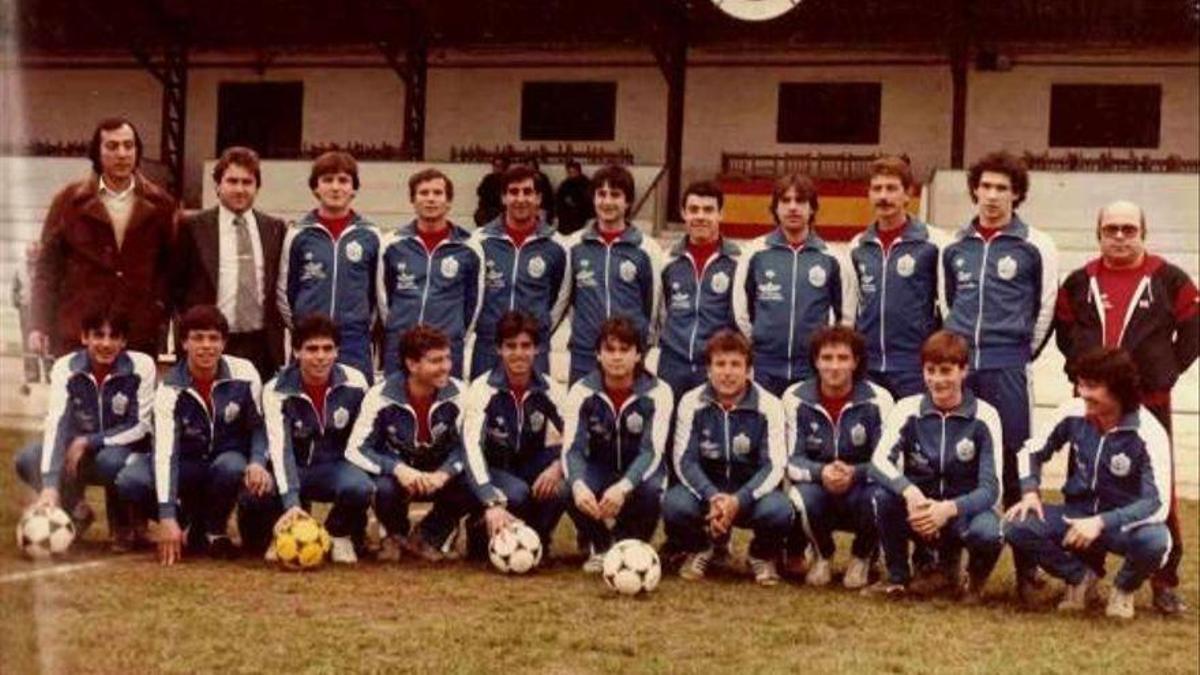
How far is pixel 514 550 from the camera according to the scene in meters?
4.70

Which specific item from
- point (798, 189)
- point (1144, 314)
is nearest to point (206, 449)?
point (798, 189)

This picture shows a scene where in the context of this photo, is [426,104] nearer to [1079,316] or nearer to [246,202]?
[246,202]

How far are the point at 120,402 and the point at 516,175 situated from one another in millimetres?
1632

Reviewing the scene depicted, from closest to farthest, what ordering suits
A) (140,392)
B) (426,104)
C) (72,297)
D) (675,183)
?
(72,297) → (140,392) → (426,104) → (675,183)

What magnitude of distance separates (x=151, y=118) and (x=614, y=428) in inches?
81.3

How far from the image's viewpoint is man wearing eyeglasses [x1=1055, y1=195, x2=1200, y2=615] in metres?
4.54

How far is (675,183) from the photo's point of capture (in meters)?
9.21

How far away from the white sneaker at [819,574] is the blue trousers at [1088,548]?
0.61 m

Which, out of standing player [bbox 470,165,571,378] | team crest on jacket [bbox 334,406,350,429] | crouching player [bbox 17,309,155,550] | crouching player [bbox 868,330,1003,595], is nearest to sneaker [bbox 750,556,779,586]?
crouching player [bbox 868,330,1003,595]

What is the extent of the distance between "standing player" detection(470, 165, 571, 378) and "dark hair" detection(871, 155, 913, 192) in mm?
1221

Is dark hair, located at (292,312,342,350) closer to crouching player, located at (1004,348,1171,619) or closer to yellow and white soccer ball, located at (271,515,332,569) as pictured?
yellow and white soccer ball, located at (271,515,332,569)

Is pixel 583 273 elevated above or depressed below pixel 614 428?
above

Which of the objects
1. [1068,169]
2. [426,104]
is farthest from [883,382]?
[1068,169]

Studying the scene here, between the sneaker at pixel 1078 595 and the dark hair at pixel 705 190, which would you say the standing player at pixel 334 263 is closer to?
the dark hair at pixel 705 190
